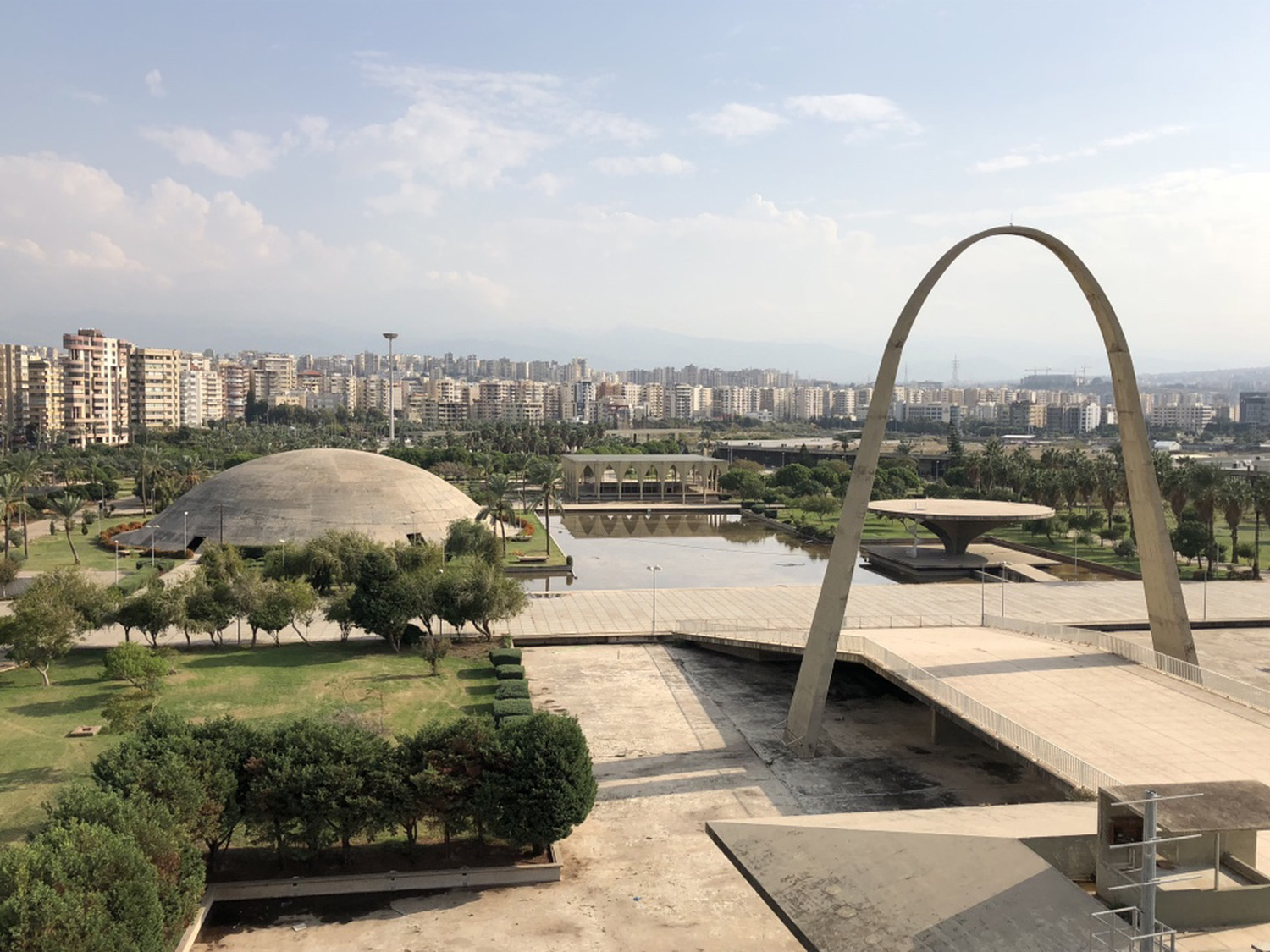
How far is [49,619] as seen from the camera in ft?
110

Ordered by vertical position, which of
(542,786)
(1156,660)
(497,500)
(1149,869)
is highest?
(1149,869)

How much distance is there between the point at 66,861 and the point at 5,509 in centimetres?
4873

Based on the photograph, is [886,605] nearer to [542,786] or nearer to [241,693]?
[241,693]

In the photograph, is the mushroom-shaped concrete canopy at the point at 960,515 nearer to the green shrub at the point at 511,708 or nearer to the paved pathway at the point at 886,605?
the paved pathway at the point at 886,605

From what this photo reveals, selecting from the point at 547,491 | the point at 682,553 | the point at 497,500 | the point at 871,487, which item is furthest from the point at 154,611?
the point at 682,553

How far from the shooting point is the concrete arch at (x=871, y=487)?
28188 mm

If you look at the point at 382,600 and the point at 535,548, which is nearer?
the point at 382,600

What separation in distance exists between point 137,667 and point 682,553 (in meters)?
43.4

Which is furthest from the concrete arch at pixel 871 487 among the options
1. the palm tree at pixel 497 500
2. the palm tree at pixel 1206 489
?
the palm tree at pixel 1206 489

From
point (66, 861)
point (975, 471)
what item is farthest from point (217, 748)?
point (975, 471)

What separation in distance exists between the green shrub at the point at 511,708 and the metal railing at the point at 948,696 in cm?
988

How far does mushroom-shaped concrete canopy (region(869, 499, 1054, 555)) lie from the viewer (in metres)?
61.1

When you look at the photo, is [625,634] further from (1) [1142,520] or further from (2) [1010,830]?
(2) [1010,830]

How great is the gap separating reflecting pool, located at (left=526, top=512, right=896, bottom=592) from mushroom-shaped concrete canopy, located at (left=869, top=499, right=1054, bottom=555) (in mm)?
4358
